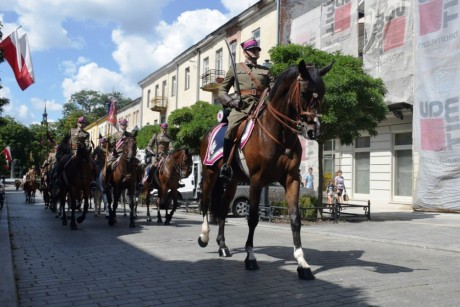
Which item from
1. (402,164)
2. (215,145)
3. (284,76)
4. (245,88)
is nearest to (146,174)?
(215,145)

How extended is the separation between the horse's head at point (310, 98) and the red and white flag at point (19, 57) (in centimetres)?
1005

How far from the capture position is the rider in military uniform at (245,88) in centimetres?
668

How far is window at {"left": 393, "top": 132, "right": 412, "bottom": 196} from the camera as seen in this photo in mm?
21312

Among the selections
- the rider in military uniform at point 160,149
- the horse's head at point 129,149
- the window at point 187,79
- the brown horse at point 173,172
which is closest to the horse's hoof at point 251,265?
the horse's head at point 129,149

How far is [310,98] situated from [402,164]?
17796 millimetres

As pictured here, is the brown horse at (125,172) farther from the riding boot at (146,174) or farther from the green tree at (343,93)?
the green tree at (343,93)

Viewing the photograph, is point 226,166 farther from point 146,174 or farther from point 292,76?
point 146,174

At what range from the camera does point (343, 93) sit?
1337 centimetres

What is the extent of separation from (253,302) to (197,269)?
→ 1.76 m

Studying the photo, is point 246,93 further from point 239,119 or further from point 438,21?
point 438,21

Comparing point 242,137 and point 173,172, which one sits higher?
point 242,137

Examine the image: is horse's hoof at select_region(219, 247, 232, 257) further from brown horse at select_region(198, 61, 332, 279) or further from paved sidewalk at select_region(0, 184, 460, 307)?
brown horse at select_region(198, 61, 332, 279)

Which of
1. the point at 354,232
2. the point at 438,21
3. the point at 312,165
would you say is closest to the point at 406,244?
the point at 354,232

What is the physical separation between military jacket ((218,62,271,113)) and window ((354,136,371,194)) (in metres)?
17.7
